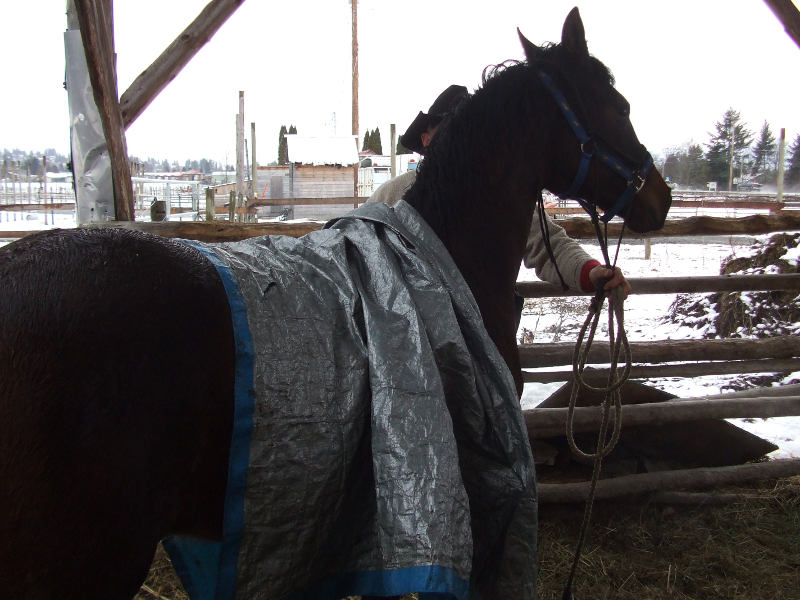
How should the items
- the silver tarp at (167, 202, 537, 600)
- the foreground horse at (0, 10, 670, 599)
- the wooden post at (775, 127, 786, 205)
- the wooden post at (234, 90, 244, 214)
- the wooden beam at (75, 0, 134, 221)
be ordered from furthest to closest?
the wooden post at (234, 90, 244, 214) → the wooden post at (775, 127, 786, 205) → the wooden beam at (75, 0, 134, 221) → the silver tarp at (167, 202, 537, 600) → the foreground horse at (0, 10, 670, 599)

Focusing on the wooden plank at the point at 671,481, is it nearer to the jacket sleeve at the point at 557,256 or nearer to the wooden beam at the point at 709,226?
the jacket sleeve at the point at 557,256

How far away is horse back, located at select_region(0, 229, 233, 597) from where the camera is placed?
1.01 meters

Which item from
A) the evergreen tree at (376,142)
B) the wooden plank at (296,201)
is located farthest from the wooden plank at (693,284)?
the evergreen tree at (376,142)

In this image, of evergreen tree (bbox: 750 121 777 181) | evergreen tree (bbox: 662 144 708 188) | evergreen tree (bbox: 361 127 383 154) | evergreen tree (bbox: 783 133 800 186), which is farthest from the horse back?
evergreen tree (bbox: 361 127 383 154)

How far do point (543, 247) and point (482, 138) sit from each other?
72 cm

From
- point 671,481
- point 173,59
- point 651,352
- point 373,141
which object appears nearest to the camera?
point 173,59

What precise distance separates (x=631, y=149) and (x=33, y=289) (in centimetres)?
187

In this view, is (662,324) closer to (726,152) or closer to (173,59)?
(173,59)

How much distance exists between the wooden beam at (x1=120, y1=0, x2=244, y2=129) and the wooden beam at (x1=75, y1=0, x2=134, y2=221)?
14 centimetres

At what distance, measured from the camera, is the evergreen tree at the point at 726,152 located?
72.0 ft

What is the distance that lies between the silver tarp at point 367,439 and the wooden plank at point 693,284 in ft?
5.92

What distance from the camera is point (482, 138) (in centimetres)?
183

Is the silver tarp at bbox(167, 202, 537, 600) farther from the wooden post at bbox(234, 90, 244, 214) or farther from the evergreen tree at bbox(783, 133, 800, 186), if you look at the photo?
the evergreen tree at bbox(783, 133, 800, 186)

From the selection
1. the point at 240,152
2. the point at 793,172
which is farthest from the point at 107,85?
the point at 793,172
